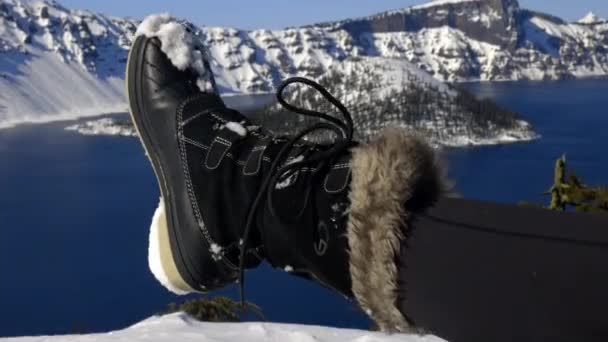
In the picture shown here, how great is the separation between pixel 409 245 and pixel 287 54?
108 meters

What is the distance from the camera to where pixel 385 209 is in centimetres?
88

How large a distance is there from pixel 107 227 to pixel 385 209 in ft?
73.1

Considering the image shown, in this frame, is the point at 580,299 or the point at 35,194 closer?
the point at 580,299

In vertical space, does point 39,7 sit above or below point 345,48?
above

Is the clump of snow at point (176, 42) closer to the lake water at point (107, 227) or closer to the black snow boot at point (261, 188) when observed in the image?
the black snow boot at point (261, 188)

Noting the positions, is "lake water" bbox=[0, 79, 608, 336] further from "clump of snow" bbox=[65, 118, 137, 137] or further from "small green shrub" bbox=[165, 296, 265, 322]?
"clump of snow" bbox=[65, 118, 137, 137]

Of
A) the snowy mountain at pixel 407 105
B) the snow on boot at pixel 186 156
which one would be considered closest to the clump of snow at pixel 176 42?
the snow on boot at pixel 186 156

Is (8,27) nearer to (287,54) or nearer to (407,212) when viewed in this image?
(287,54)

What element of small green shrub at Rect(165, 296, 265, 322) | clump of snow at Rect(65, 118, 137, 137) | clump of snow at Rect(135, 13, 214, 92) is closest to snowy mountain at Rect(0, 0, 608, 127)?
clump of snow at Rect(65, 118, 137, 137)

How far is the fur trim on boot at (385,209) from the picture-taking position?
88cm

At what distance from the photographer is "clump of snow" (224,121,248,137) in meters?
1.31

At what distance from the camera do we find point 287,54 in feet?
351

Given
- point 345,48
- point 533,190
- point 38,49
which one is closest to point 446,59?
point 345,48

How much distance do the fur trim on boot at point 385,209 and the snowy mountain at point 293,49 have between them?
242 ft
